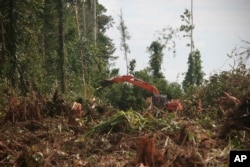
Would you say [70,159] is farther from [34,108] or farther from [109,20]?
[109,20]

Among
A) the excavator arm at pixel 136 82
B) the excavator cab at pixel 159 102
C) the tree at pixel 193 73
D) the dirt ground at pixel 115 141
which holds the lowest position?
the dirt ground at pixel 115 141

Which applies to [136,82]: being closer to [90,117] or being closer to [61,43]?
[90,117]

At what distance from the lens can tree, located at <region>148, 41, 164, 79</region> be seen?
3140 centimetres

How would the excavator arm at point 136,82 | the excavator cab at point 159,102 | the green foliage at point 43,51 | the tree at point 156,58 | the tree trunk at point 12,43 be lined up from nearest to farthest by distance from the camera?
the excavator cab at point 159,102, the excavator arm at point 136,82, the tree trunk at point 12,43, the green foliage at point 43,51, the tree at point 156,58

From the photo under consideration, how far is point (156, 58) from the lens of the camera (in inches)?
1248

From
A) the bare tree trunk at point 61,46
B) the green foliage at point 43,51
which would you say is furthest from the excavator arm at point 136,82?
the bare tree trunk at point 61,46

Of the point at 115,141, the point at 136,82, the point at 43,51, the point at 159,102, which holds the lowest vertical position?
the point at 115,141

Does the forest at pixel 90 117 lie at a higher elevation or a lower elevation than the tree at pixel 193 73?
lower

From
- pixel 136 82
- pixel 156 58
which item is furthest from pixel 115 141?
pixel 156 58

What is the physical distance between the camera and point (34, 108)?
33.9 ft

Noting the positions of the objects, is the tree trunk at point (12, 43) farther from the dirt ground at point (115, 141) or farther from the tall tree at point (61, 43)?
the tall tree at point (61, 43)

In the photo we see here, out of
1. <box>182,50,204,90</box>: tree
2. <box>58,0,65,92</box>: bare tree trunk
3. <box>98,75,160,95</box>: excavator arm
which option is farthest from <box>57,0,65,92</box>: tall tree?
<box>182,50,204,90</box>: tree

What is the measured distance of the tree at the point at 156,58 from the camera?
31.4 m

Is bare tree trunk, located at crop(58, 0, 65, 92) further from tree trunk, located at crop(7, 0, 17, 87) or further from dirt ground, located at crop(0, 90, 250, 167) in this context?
dirt ground, located at crop(0, 90, 250, 167)
